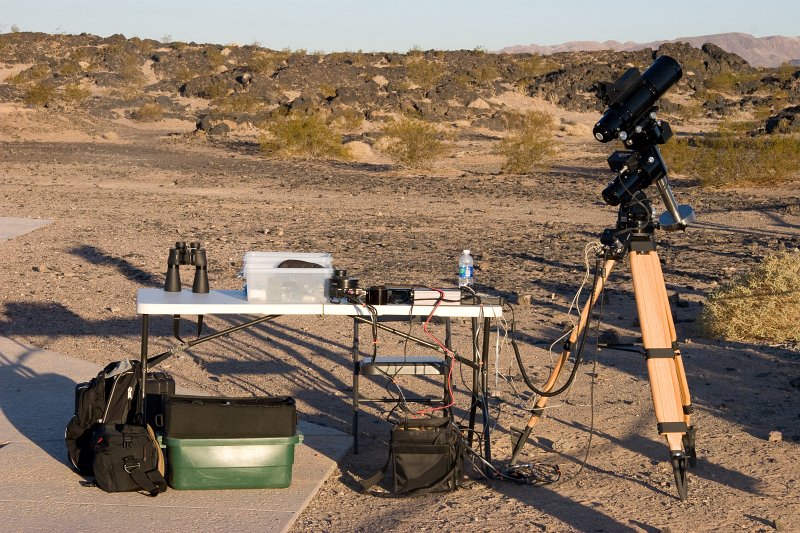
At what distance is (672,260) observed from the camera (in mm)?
12875

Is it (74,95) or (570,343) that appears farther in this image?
(74,95)

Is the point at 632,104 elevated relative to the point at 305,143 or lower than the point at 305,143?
elevated

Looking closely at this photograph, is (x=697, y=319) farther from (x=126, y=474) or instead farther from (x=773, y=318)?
(x=126, y=474)

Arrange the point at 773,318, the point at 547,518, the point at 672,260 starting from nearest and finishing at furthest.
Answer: the point at 547,518 < the point at 773,318 < the point at 672,260

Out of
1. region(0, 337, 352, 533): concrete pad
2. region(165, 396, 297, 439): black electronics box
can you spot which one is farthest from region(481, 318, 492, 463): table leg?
region(165, 396, 297, 439): black electronics box

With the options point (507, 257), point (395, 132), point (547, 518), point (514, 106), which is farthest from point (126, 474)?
point (514, 106)

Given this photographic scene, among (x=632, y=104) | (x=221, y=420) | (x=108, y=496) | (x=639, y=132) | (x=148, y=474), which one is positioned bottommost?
(x=108, y=496)

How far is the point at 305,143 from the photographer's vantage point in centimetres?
2828

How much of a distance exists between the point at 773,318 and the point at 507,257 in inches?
187

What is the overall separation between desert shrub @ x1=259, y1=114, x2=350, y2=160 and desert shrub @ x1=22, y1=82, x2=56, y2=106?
16817 mm

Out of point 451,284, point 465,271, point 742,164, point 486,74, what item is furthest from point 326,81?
point 465,271

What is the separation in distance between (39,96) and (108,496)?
40060 mm

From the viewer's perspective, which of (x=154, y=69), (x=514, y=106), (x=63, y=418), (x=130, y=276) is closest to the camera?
(x=63, y=418)

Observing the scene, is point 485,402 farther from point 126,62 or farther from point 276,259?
point 126,62
